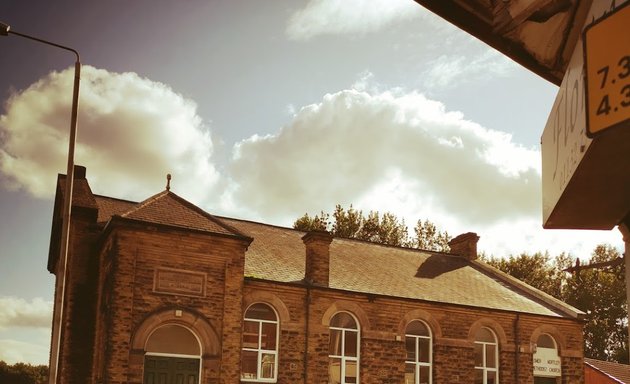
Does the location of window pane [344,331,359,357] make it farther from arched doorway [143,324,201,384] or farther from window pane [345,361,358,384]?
arched doorway [143,324,201,384]

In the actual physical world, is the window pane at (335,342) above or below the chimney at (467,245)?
below

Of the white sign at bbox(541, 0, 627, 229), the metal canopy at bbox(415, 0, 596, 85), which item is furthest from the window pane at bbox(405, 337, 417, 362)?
the white sign at bbox(541, 0, 627, 229)

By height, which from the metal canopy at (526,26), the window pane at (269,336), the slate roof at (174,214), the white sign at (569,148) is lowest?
the window pane at (269,336)

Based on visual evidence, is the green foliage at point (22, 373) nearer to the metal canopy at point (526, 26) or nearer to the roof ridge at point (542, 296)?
the roof ridge at point (542, 296)

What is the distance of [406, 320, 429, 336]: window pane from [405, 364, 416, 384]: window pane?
1.19 metres

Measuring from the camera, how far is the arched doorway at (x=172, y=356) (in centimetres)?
1906

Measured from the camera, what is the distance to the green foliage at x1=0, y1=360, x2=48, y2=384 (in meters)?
52.0

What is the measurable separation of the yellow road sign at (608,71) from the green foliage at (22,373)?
55.3 meters

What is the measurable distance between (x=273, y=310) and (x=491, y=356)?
9.30 meters

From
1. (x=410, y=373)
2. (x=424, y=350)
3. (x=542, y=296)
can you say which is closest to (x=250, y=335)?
(x=410, y=373)

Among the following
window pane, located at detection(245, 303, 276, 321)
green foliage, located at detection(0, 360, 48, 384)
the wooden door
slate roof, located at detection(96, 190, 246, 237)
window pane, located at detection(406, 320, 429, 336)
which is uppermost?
slate roof, located at detection(96, 190, 246, 237)

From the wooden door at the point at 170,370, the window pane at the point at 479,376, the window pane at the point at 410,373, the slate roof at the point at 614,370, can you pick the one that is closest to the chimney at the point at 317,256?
the window pane at the point at 410,373

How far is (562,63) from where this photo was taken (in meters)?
4.25

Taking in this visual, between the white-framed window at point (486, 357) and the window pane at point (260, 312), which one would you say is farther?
the white-framed window at point (486, 357)
